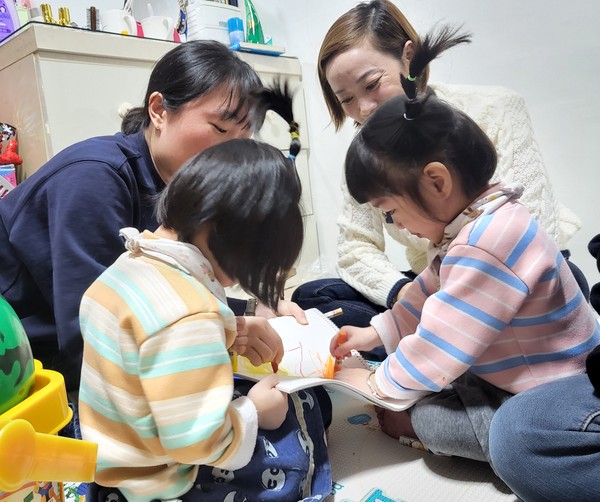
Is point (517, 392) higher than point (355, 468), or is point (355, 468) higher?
point (517, 392)

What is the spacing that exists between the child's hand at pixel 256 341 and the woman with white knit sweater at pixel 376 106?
0.43 m

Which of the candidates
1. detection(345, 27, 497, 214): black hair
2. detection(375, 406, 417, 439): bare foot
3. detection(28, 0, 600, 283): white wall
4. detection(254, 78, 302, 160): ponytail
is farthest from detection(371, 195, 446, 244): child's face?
detection(28, 0, 600, 283): white wall

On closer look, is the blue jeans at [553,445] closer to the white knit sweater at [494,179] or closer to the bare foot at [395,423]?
the bare foot at [395,423]

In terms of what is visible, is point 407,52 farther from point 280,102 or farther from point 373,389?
point 373,389

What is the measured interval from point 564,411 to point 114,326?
0.48 m

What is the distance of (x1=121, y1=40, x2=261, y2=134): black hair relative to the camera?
0.85 meters

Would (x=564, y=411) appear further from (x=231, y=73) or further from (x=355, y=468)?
(x=231, y=73)

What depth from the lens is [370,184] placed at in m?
0.73

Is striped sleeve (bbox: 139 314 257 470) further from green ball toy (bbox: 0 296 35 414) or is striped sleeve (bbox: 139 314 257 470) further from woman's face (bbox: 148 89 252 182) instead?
woman's face (bbox: 148 89 252 182)

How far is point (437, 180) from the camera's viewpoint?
71 centimetres

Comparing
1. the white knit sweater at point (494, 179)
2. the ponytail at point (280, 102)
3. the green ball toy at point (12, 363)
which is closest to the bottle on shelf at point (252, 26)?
the white knit sweater at point (494, 179)

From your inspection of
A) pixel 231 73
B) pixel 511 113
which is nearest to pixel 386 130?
pixel 231 73

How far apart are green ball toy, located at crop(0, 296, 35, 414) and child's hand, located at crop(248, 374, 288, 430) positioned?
0.24 meters

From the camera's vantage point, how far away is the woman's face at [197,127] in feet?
2.79
